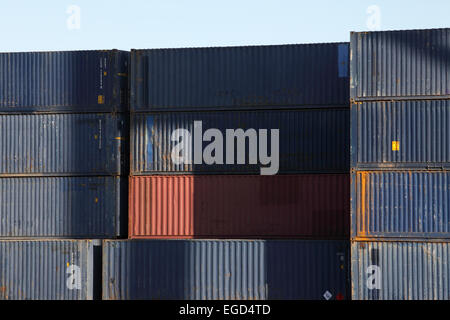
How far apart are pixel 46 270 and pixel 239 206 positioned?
8679 mm

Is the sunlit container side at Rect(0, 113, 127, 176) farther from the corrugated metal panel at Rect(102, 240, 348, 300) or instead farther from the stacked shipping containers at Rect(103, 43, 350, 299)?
the corrugated metal panel at Rect(102, 240, 348, 300)

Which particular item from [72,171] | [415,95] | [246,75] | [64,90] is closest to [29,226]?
[72,171]

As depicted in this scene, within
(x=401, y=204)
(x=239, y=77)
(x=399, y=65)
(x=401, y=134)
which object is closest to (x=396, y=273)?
(x=401, y=204)

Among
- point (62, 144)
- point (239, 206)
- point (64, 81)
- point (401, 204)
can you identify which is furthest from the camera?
point (64, 81)

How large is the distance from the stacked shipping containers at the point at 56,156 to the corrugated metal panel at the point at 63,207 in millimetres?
44

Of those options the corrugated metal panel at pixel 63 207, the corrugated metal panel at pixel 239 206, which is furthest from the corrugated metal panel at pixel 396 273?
the corrugated metal panel at pixel 63 207

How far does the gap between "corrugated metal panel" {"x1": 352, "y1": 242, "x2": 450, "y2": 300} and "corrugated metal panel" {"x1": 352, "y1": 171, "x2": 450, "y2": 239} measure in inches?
18.9

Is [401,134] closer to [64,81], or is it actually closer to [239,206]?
[239,206]

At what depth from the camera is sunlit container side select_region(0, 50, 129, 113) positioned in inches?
1312

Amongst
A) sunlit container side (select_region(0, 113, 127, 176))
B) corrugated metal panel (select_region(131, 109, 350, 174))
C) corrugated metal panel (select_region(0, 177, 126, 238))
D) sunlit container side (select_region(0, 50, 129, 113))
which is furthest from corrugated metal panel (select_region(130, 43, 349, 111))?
Result: corrugated metal panel (select_region(0, 177, 126, 238))

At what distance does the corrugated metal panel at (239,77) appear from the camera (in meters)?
32.1

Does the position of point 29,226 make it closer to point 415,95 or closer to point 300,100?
point 300,100

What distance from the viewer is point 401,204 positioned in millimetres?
28078

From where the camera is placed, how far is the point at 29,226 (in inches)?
1308
